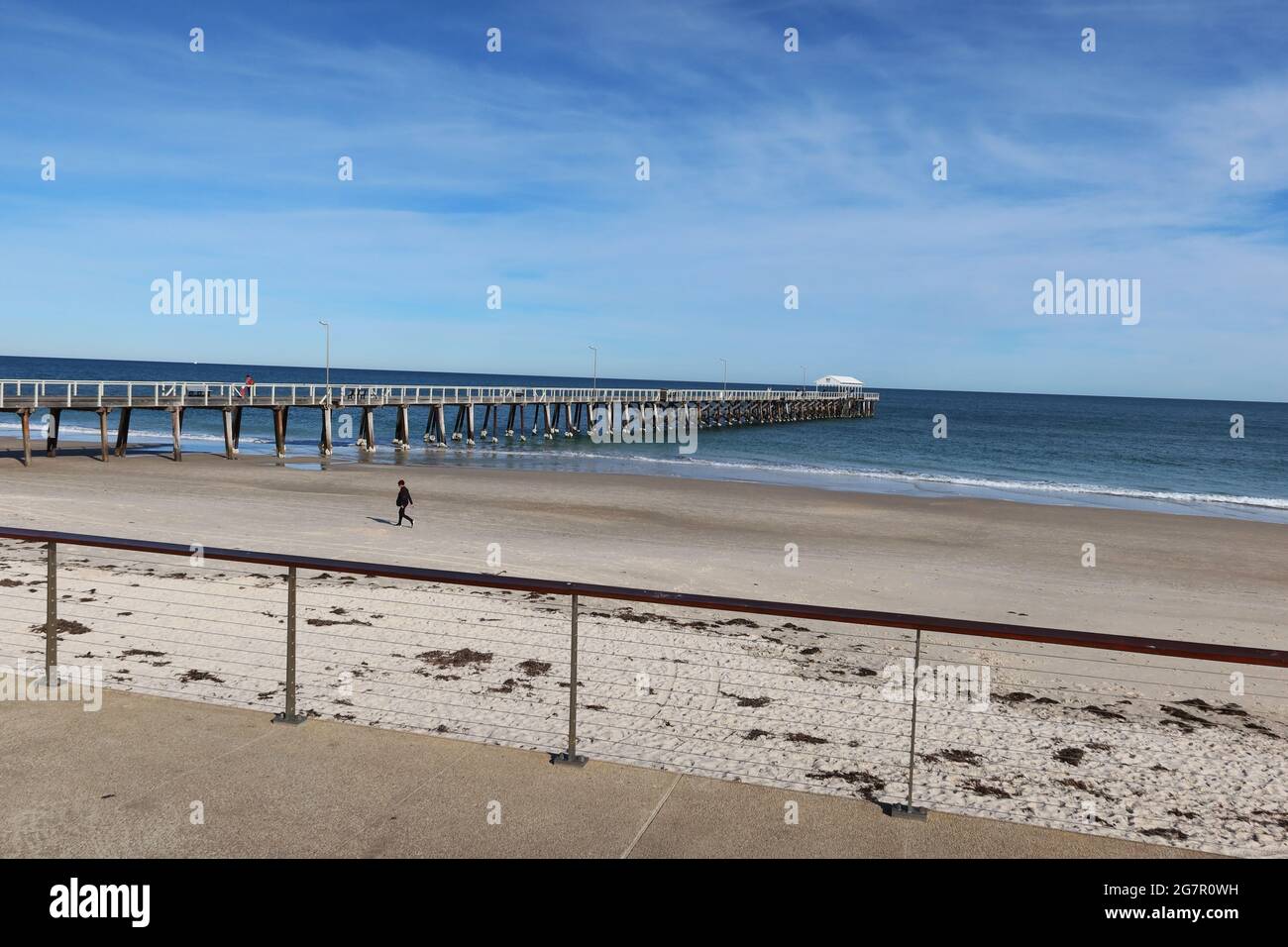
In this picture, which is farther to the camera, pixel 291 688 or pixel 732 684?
pixel 732 684

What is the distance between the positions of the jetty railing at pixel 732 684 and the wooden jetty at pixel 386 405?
77.8ft

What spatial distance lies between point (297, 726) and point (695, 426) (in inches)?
2491

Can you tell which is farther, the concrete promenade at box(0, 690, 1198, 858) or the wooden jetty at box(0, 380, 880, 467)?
the wooden jetty at box(0, 380, 880, 467)

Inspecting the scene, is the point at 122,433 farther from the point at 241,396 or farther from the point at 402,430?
the point at 402,430

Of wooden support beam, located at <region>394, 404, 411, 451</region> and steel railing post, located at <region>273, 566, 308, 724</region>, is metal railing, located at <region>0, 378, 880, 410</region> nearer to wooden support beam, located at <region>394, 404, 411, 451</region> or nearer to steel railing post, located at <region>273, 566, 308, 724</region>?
wooden support beam, located at <region>394, 404, 411, 451</region>

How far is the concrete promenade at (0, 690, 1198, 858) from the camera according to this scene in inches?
163

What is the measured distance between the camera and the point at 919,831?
4.49m

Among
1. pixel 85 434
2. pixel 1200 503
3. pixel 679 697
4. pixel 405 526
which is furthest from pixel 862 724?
pixel 85 434

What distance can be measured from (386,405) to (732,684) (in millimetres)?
36822

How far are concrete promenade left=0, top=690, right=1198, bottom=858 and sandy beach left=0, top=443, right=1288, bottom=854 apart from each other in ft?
3.23

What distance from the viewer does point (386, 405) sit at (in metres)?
42.7

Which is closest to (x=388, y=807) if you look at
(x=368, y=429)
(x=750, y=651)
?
(x=750, y=651)

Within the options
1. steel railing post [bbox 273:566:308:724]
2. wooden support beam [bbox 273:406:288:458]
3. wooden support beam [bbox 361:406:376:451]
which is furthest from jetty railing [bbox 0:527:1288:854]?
wooden support beam [bbox 361:406:376:451]

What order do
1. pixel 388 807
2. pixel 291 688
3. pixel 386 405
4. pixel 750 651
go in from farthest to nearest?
pixel 386 405 < pixel 750 651 < pixel 291 688 < pixel 388 807
